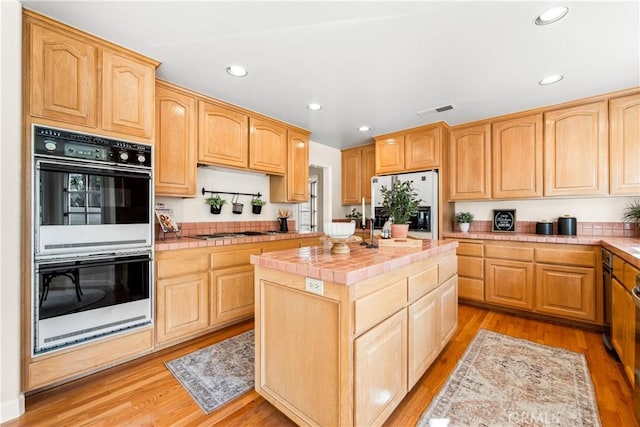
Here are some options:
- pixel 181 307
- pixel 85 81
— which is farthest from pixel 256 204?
pixel 85 81

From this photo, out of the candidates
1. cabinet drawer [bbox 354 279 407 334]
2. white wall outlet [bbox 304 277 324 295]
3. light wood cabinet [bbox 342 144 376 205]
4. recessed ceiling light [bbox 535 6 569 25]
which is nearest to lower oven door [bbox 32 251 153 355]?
white wall outlet [bbox 304 277 324 295]

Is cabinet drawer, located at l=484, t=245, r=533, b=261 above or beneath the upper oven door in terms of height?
beneath

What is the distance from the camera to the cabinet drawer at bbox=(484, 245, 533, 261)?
3072 mm

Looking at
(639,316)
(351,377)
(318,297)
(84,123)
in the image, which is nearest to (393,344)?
(351,377)

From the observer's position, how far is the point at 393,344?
1512 mm

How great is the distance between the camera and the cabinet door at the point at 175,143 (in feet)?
8.28

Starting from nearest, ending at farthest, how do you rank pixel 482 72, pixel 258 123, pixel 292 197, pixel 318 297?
pixel 318 297 < pixel 482 72 < pixel 258 123 < pixel 292 197

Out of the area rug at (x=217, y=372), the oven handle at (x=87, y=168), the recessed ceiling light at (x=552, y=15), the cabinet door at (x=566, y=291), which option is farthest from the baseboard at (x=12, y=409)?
the cabinet door at (x=566, y=291)

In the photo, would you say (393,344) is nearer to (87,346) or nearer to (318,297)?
(318,297)

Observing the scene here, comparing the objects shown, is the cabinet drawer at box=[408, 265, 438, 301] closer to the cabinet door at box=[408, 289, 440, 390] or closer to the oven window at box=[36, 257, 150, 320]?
the cabinet door at box=[408, 289, 440, 390]

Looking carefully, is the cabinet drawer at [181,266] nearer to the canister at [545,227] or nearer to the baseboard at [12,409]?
the baseboard at [12,409]

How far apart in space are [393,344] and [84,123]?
8.05 feet

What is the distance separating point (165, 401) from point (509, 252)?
3.56 metres

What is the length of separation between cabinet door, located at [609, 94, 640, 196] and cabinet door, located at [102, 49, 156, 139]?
4.40m
